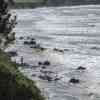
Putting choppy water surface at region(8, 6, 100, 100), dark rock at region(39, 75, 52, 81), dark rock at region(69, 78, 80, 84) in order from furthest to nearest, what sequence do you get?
dark rock at region(39, 75, 52, 81), dark rock at region(69, 78, 80, 84), choppy water surface at region(8, 6, 100, 100)

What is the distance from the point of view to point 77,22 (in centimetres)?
10119

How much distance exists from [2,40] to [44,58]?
19.2m

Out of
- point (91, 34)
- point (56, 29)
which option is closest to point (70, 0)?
point (56, 29)

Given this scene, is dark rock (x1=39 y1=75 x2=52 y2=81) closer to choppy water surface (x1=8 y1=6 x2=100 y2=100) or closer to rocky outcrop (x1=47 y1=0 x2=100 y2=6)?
choppy water surface (x1=8 y1=6 x2=100 y2=100)

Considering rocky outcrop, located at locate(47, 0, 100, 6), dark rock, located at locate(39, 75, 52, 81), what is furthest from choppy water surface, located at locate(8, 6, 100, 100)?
rocky outcrop, located at locate(47, 0, 100, 6)

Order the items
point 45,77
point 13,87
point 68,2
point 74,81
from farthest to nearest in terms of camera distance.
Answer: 1. point 68,2
2. point 45,77
3. point 74,81
4. point 13,87

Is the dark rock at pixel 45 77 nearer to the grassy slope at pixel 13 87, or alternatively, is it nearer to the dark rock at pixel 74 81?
the dark rock at pixel 74 81

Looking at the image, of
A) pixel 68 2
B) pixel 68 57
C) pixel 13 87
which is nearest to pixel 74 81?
pixel 68 57

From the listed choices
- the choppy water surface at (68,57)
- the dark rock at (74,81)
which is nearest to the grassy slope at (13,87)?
the choppy water surface at (68,57)

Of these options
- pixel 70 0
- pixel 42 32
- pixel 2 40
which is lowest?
pixel 70 0

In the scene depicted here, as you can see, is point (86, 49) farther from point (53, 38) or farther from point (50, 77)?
point (50, 77)

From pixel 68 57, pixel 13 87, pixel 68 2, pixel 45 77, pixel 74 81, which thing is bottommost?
pixel 68 2

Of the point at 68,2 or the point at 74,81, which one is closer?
the point at 74,81

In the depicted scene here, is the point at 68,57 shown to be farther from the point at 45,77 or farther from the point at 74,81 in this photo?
the point at 74,81
